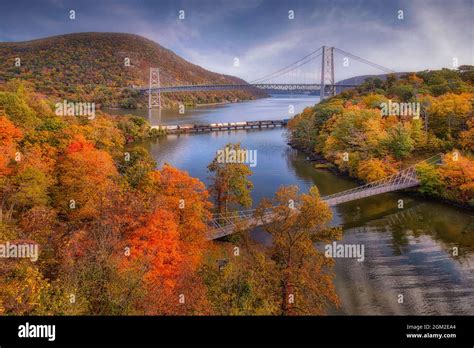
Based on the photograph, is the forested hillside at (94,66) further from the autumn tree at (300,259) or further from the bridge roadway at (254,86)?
the autumn tree at (300,259)

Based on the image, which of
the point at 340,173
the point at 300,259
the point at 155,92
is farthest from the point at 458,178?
the point at 155,92

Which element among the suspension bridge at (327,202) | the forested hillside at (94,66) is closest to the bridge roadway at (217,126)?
the forested hillside at (94,66)

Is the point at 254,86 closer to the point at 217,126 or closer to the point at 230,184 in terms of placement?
the point at 217,126

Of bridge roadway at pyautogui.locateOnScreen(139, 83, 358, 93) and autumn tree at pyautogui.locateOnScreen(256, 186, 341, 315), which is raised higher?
bridge roadway at pyautogui.locateOnScreen(139, 83, 358, 93)

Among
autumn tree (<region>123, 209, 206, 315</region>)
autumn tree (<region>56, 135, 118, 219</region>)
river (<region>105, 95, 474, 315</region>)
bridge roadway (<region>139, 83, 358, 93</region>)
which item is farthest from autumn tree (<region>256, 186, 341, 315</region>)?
bridge roadway (<region>139, 83, 358, 93</region>)

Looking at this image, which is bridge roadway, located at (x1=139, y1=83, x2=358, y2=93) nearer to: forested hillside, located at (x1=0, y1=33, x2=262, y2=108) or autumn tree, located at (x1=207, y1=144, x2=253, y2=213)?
forested hillside, located at (x1=0, y1=33, x2=262, y2=108)

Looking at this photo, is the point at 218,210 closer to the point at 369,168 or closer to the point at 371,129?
the point at 369,168

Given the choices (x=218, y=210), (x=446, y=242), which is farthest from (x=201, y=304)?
(x=446, y=242)
